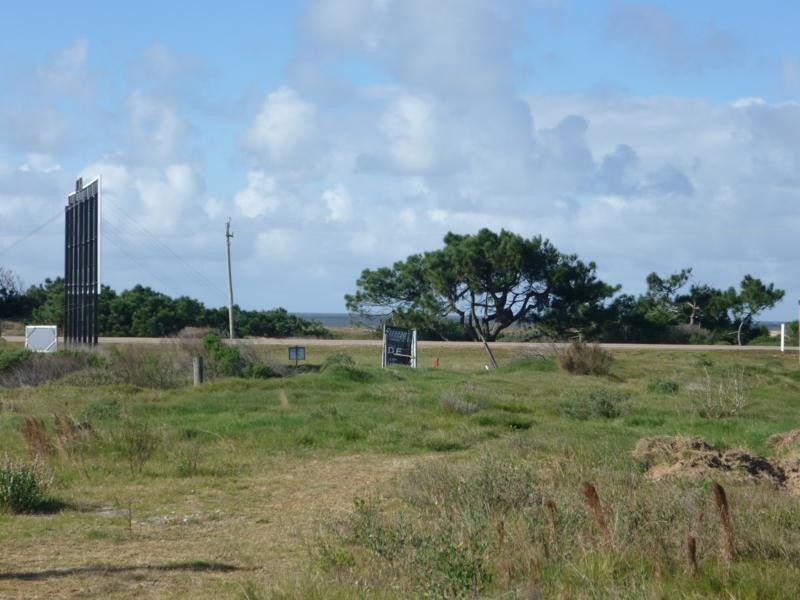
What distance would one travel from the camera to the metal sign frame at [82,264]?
3100 centimetres

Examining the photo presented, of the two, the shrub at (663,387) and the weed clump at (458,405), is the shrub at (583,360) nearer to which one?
the shrub at (663,387)

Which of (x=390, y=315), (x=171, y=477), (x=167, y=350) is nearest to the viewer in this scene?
(x=171, y=477)

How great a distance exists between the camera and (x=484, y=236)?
51656 mm

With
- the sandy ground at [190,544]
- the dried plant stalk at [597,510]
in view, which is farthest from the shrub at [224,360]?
the dried plant stalk at [597,510]

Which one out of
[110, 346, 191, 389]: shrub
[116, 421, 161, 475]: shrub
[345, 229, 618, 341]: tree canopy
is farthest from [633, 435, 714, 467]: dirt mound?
[345, 229, 618, 341]: tree canopy

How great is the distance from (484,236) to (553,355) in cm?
1850

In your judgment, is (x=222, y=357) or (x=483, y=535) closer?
(x=483, y=535)

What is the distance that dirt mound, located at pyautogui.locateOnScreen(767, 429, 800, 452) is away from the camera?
13516mm

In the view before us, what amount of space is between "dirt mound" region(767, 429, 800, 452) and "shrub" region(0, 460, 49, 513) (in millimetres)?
8823

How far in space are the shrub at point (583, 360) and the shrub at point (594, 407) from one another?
1063 cm

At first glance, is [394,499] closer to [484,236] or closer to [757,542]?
[757,542]

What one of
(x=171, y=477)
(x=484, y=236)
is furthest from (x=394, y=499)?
(x=484, y=236)

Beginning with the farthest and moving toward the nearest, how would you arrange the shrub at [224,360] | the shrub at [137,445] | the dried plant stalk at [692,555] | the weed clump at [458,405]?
the shrub at [224,360]
the weed clump at [458,405]
the shrub at [137,445]
the dried plant stalk at [692,555]

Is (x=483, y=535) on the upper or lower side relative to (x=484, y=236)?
lower
